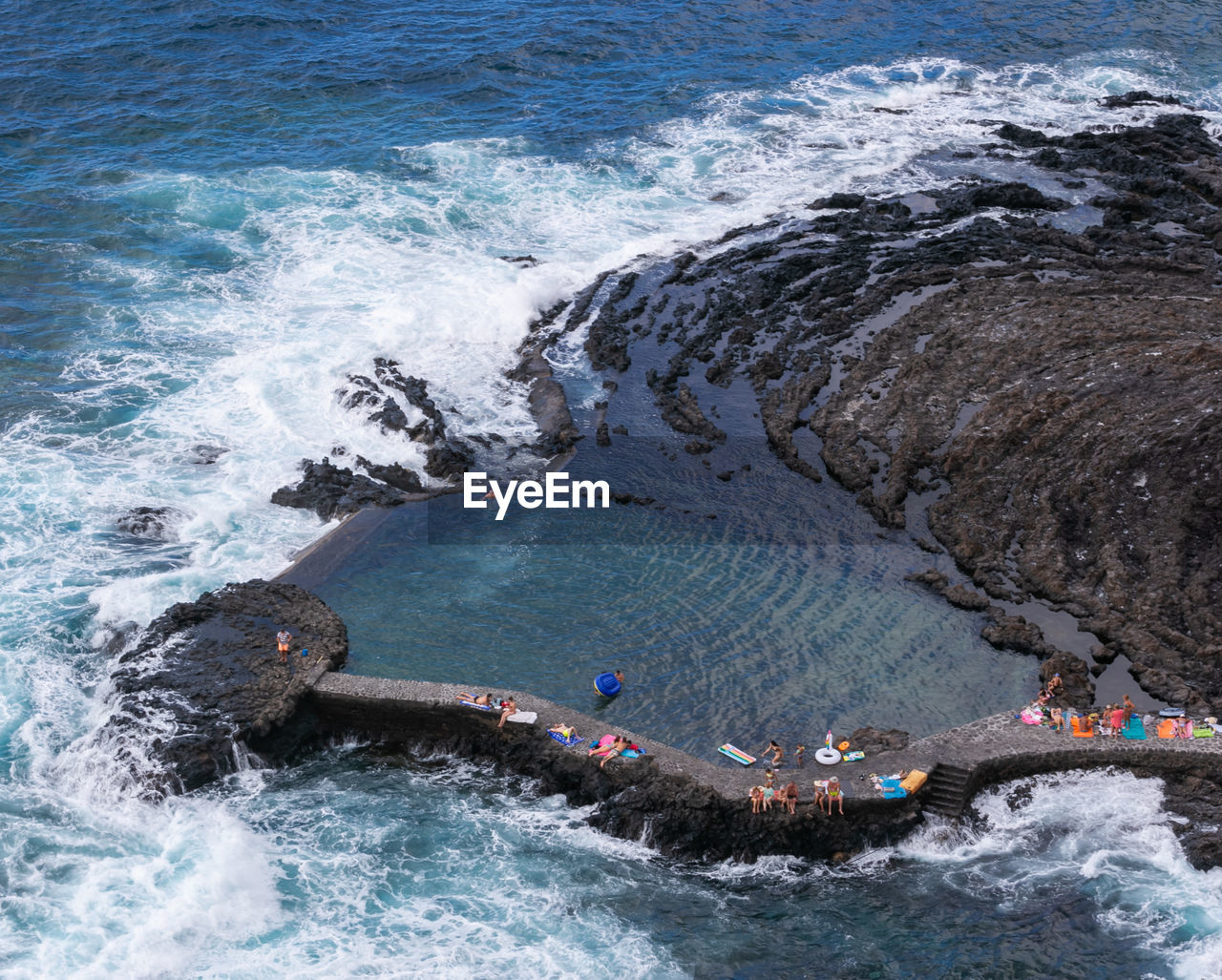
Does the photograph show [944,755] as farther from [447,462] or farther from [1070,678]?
[447,462]

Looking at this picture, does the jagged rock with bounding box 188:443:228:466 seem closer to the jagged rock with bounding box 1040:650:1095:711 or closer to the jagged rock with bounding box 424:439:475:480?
the jagged rock with bounding box 424:439:475:480

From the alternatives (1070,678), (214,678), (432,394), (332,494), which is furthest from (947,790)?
(432,394)

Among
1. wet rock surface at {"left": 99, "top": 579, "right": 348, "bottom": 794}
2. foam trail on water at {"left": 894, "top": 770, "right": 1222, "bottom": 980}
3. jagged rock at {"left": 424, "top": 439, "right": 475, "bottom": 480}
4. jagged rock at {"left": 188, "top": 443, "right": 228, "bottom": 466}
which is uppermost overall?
jagged rock at {"left": 188, "top": 443, "right": 228, "bottom": 466}

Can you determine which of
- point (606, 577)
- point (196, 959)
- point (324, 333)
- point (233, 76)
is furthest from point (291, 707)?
point (233, 76)

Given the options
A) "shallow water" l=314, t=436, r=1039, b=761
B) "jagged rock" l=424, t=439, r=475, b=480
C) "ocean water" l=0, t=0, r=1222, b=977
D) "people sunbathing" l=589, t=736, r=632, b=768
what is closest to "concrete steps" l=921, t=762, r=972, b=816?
"ocean water" l=0, t=0, r=1222, b=977

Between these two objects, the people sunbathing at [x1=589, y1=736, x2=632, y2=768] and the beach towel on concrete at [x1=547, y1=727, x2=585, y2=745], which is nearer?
the people sunbathing at [x1=589, y1=736, x2=632, y2=768]

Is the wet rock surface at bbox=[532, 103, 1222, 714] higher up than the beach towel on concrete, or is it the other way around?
the wet rock surface at bbox=[532, 103, 1222, 714]

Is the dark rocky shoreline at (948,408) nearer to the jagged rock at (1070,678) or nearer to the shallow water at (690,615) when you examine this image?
the jagged rock at (1070,678)
